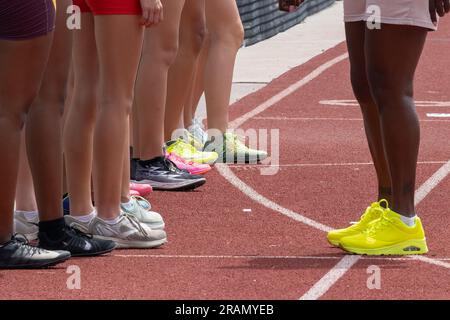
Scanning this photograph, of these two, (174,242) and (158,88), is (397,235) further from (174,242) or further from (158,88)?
(158,88)

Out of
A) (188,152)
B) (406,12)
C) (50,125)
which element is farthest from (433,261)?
(188,152)

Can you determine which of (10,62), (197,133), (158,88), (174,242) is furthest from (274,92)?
(10,62)

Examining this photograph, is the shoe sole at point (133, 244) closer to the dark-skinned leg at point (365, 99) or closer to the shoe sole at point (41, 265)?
the shoe sole at point (41, 265)

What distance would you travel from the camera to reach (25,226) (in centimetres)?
735

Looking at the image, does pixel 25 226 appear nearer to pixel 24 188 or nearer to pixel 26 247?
pixel 24 188

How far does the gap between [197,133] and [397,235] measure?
3.54 m

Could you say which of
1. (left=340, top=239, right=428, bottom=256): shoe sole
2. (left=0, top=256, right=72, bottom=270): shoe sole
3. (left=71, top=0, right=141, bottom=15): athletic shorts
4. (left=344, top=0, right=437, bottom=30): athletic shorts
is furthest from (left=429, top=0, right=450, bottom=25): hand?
→ (left=0, top=256, right=72, bottom=270): shoe sole

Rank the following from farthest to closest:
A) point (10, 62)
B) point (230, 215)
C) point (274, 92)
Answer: point (274, 92), point (230, 215), point (10, 62)

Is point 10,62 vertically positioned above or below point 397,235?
above

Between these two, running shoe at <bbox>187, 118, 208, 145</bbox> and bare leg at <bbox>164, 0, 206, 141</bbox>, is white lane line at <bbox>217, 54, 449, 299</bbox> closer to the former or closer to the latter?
running shoe at <bbox>187, 118, 208, 145</bbox>

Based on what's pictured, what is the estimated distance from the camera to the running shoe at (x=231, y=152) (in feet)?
33.5

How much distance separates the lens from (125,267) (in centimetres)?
679

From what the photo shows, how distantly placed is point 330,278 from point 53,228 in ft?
4.39

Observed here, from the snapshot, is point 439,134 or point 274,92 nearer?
point 439,134
